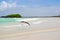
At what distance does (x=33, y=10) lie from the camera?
4.14 meters

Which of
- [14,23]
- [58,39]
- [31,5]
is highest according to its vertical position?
[31,5]

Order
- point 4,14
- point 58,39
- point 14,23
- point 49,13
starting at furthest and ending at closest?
point 14,23 → point 49,13 → point 4,14 → point 58,39

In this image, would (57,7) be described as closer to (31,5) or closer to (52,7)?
(52,7)

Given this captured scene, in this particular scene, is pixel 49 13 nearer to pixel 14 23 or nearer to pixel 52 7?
pixel 52 7

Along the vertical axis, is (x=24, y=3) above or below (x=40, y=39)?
above

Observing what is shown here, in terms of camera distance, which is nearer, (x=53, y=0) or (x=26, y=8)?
(x=26, y=8)

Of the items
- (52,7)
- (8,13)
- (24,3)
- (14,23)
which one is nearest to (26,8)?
(24,3)

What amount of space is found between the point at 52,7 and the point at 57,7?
9.6 inches

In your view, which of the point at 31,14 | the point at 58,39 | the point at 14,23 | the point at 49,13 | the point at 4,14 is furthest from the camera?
the point at 14,23

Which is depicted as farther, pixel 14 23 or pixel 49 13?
pixel 14 23

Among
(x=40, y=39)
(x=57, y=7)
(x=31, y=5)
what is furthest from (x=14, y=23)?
(x=40, y=39)

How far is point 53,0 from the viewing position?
14.6ft

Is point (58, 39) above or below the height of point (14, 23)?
below

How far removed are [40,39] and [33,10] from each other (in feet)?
4.97
